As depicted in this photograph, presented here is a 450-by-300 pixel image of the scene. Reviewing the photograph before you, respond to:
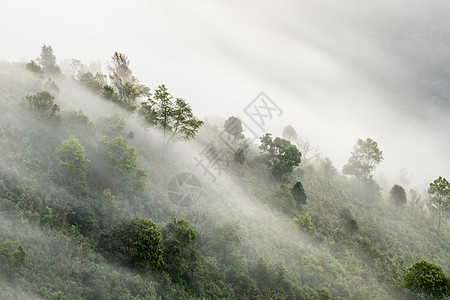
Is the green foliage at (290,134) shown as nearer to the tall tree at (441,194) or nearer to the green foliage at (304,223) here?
the tall tree at (441,194)

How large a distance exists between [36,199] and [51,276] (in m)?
7.73

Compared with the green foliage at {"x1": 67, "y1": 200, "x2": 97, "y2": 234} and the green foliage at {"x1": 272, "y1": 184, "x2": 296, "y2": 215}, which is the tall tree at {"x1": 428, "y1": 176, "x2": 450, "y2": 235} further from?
the green foliage at {"x1": 67, "y1": 200, "x2": 97, "y2": 234}

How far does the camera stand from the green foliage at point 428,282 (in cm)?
2797

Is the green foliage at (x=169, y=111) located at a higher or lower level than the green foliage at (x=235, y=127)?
lower

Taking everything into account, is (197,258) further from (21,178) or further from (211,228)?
(21,178)

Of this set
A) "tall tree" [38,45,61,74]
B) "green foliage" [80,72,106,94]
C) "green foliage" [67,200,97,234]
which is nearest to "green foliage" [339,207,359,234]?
"green foliage" [67,200,97,234]

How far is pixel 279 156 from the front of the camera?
5181cm

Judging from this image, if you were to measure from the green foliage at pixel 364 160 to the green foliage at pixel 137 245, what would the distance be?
54.8 m

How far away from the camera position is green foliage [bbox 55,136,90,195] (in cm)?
2617

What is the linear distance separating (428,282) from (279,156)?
29.6 metres

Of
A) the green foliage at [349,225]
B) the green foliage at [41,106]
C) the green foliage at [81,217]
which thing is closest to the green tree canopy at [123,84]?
the green foliage at [41,106]

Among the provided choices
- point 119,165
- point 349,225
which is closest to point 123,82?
point 119,165

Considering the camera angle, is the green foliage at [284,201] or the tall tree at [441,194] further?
the tall tree at [441,194]

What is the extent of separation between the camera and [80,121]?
104 ft
